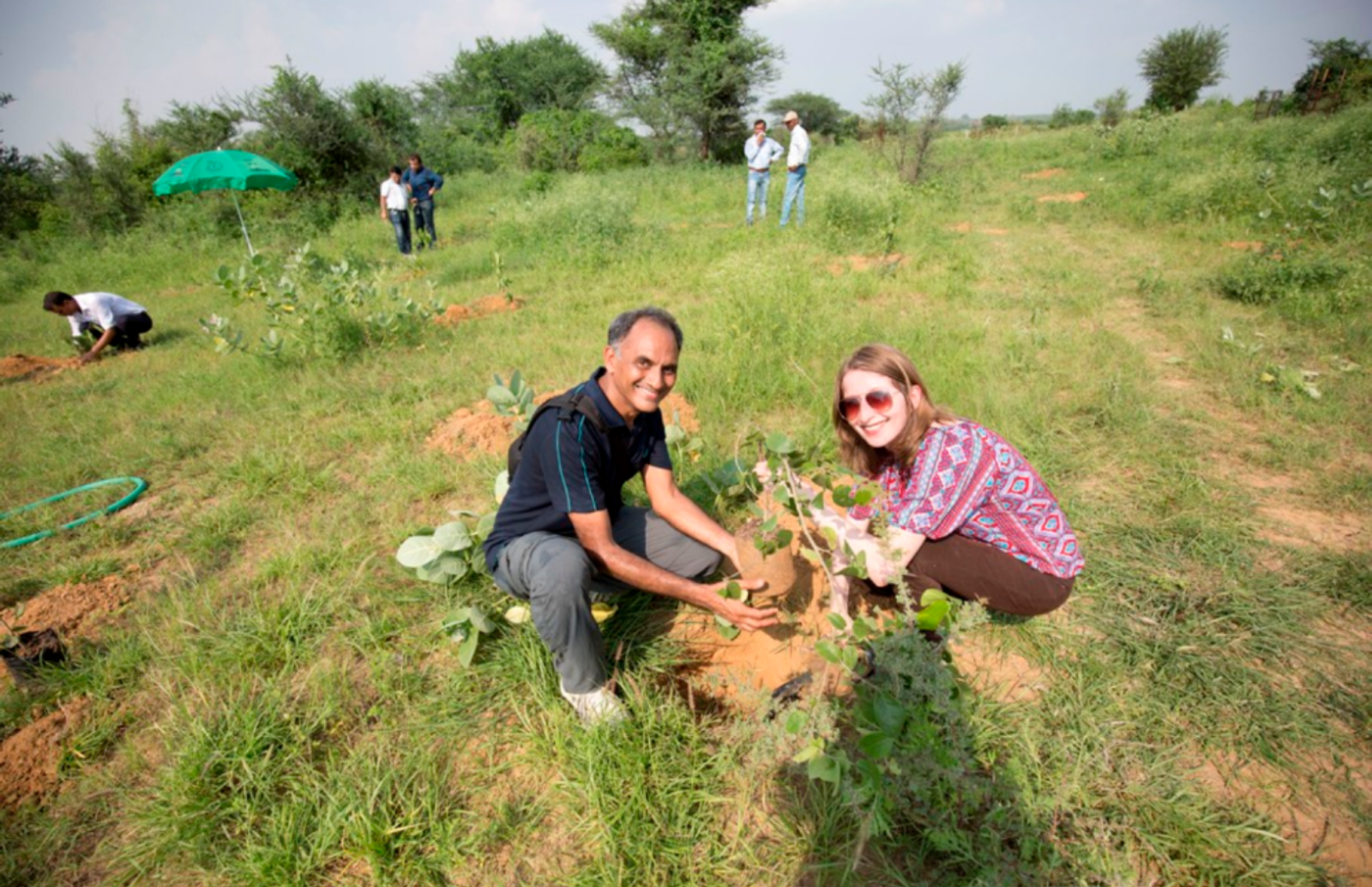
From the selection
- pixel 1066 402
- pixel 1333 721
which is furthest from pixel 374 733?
pixel 1066 402

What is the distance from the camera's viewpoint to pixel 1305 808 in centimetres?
159

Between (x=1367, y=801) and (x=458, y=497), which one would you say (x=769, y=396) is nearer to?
(x=458, y=497)

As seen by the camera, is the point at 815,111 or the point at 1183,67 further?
the point at 815,111

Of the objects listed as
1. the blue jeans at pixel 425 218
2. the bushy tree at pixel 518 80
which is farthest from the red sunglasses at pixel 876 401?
the bushy tree at pixel 518 80

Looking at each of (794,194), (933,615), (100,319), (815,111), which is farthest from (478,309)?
(815,111)

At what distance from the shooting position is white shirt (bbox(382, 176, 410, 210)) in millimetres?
9055

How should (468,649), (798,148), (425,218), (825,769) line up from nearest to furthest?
(825,769) → (468,649) → (798,148) → (425,218)

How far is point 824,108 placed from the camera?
4181 centimetres

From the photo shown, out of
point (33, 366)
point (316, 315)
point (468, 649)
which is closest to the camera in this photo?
point (468, 649)

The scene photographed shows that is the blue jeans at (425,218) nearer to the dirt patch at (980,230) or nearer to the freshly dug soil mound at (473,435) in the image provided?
the freshly dug soil mound at (473,435)

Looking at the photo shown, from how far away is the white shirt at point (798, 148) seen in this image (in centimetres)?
802

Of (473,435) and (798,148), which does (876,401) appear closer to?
(473,435)

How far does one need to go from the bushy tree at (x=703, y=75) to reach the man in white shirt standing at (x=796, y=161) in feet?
37.6

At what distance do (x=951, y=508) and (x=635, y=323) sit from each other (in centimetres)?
123
